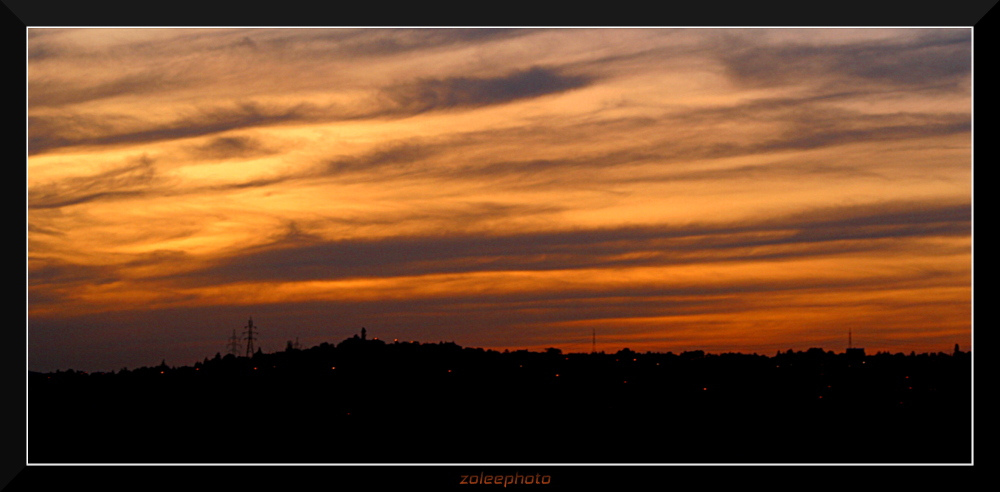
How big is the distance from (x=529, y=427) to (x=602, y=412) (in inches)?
64.1

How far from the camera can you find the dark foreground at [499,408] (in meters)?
16.8

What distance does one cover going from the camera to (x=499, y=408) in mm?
16797

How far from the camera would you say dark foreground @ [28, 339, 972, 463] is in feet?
55.1

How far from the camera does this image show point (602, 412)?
17391 millimetres
